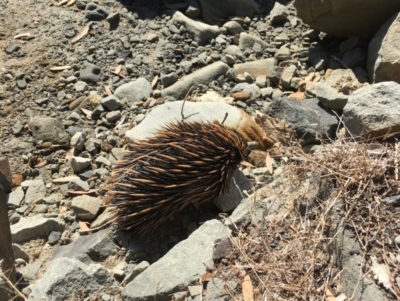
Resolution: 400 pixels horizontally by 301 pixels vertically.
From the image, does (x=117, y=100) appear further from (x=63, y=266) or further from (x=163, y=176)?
(x=63, y=266)

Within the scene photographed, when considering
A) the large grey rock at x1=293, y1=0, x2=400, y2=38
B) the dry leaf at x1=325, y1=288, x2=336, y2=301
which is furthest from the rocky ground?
the large grey rock at x1=293, y1=0, x2=400, y2=38

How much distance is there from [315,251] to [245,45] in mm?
3052

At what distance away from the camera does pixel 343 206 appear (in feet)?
10.1

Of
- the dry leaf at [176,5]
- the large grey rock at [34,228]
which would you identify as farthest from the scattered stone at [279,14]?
the large grey rock at [34,228]

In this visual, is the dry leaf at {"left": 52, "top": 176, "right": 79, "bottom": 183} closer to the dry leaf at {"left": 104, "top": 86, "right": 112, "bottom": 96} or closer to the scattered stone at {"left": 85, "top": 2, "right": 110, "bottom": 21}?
the dry leaf at {"left": 104, "top": 86, "right": 112, "bottom": 96}

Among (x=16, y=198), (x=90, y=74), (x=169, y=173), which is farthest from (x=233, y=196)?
(x=90, y=74)

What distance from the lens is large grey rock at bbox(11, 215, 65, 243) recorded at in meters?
4.20

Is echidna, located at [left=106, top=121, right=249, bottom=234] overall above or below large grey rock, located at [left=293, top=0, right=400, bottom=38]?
below

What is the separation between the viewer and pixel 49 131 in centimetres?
500

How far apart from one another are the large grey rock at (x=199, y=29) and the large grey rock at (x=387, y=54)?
164cm

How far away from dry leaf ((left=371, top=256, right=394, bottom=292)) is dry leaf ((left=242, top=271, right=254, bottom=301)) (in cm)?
63

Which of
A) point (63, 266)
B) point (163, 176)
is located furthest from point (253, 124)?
point (63, 266)

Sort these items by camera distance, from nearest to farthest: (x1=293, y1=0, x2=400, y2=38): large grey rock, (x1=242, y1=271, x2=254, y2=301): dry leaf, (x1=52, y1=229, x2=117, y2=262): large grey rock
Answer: (x1=242, y1=271, x2=254, y2=301): dry leaf, (x1=52, y1=229, x2=117, y2=262): large grey rock, (x1=293, y1=0, x2=400, y2=38): large grey rock

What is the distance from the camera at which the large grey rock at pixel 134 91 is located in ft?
17.2
